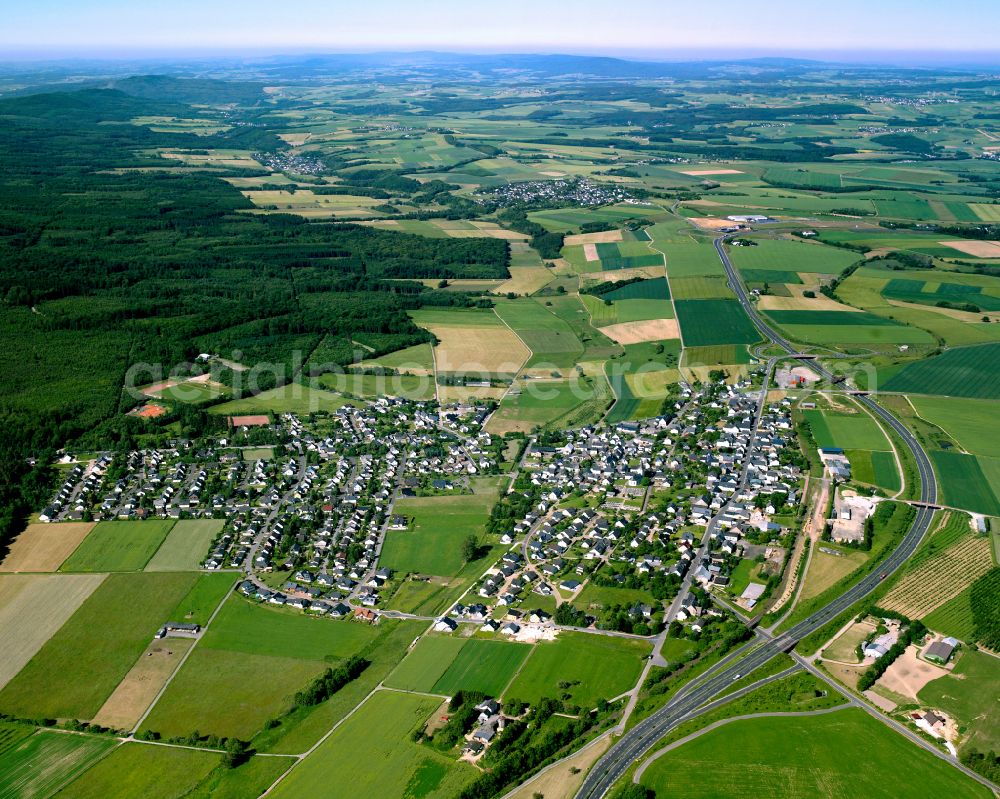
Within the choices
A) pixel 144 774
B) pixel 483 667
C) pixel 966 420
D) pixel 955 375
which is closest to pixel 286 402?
pixel 483 667

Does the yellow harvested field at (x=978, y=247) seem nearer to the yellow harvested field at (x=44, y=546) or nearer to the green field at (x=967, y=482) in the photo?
the green field at (x=967, y=482)

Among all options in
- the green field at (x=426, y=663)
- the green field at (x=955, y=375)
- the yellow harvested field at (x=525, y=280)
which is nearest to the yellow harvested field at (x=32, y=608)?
the green field at (x=426, y=663)

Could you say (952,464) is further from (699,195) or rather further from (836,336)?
(699,195)

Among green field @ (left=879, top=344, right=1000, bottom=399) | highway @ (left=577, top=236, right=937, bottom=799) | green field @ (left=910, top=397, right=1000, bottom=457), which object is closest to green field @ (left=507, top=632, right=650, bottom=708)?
highway @ (left=577, top=236, right=937, bottom=799)

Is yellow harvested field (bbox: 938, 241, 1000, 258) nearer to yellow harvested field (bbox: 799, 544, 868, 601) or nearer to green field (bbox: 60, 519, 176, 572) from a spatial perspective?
yellow harvested field (bbox: 799, 544, 868, 601)

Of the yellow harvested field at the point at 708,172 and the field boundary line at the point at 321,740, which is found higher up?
the yellow harvested field at the point at 708,172

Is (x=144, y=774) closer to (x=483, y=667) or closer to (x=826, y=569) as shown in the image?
(x=483, y=667)
